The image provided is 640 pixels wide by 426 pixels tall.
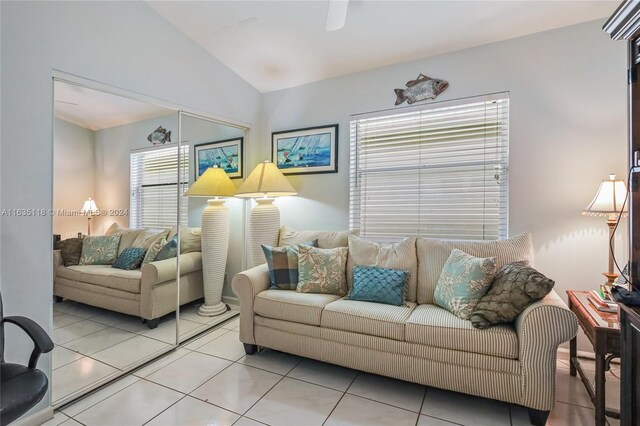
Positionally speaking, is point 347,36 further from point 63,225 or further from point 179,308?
point 179,308

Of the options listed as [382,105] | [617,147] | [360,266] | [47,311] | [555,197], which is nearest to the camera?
[47,311]

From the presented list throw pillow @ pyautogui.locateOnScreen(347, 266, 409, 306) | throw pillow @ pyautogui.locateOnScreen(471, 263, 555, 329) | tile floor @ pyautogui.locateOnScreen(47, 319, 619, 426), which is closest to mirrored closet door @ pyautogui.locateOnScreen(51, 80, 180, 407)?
tile floor @ pyautogui.locateOnScreen(47, 319, 619, 426)

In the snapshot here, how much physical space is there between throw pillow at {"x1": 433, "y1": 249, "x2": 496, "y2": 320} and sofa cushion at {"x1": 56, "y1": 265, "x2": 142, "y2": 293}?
233 centimetres

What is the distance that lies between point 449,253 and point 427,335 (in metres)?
0.75

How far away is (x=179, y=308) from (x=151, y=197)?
1.04m

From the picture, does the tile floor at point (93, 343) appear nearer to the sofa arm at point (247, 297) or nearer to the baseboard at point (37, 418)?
the baseboard at point (37, 418)

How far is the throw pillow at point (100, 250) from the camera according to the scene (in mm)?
→ 2119

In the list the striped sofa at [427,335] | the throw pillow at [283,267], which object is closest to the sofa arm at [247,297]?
the striped sofa at [427,335]

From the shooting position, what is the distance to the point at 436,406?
1.88 meters

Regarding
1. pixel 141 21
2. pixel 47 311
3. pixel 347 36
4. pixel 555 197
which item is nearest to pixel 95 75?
pixel 141 21

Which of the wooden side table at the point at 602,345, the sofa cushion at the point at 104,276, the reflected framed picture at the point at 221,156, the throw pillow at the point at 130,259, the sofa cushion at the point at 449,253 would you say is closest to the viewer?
the wooden side table at the point at 602,345

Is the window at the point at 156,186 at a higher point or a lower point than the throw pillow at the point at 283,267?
higher

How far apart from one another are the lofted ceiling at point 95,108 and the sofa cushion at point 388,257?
2.02m

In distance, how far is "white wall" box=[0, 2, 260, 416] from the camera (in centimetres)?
166
